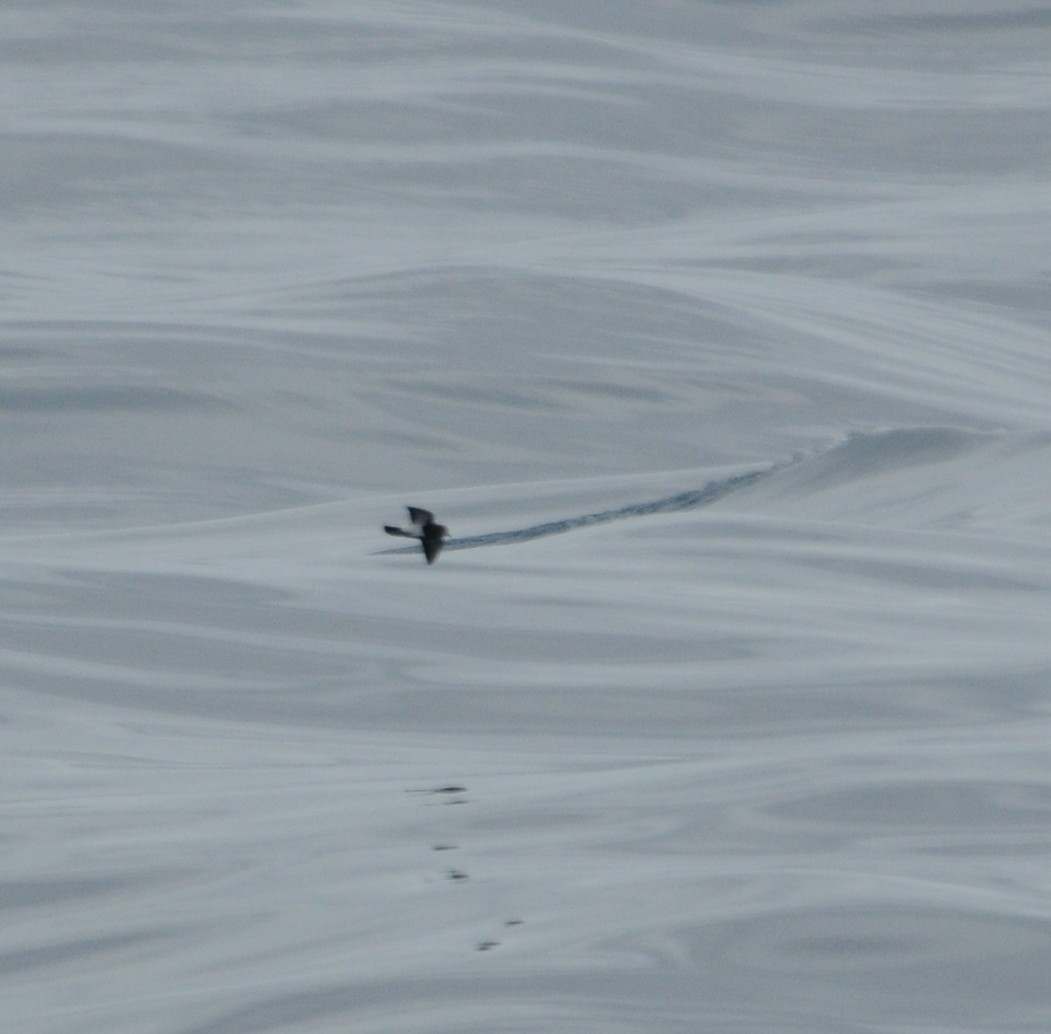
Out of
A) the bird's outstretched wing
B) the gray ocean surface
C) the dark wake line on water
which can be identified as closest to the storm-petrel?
the bird's outstretched wing

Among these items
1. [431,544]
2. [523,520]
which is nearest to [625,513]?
[523,520]

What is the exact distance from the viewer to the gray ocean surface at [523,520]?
3.09 m

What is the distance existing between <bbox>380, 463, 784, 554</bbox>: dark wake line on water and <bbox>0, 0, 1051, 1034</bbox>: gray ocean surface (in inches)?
1.4

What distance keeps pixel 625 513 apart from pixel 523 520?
297mm

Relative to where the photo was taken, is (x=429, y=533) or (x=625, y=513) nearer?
(x=429, y=533)

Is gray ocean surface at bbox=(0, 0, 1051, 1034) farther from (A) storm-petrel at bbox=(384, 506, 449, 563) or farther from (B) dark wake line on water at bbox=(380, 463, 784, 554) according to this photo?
(A) storm-petrel at bbox=(384, 506, 449, 563)

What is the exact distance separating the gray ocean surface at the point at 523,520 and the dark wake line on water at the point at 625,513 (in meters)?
0.04

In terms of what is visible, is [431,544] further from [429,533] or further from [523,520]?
[523,520]

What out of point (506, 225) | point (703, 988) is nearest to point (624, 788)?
point (703, 988)

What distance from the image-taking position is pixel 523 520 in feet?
21.9

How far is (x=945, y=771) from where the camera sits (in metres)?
3.91

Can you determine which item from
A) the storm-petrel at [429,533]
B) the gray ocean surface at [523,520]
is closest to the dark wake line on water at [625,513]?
the gray ocean surface at [523,520]

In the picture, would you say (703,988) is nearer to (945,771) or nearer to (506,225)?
(945,771)

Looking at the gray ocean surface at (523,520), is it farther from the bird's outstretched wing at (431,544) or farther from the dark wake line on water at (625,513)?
the bird's outstretched wing at (431,544)
